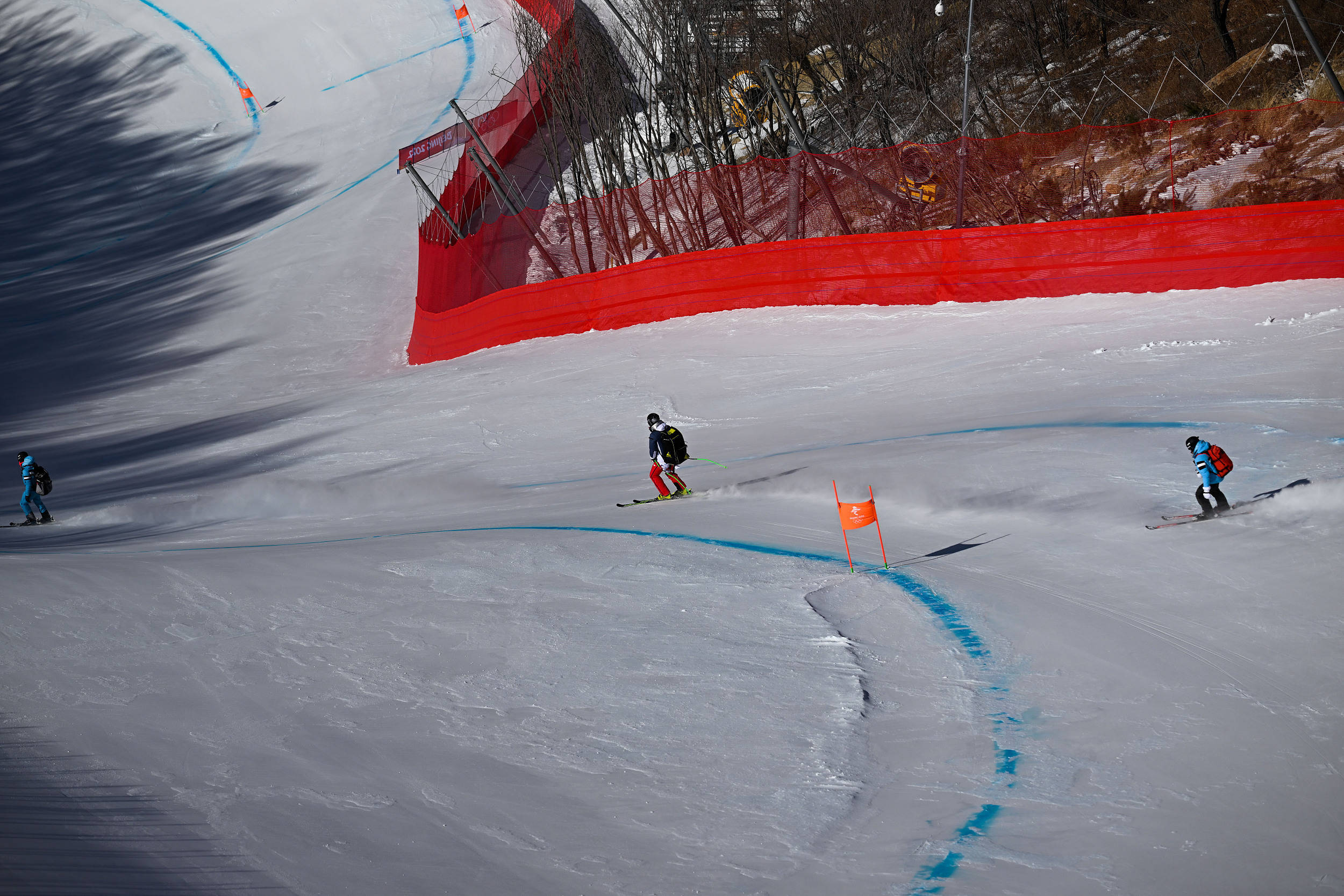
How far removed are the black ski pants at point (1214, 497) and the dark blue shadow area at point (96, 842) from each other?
6587 millimetres

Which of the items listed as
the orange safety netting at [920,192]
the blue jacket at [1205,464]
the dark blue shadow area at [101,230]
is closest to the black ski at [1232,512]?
the blue jacket at [1205,464]

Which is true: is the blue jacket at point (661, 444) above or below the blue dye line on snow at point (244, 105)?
below

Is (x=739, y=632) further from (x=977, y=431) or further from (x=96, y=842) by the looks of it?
→ (x=977, y=431)

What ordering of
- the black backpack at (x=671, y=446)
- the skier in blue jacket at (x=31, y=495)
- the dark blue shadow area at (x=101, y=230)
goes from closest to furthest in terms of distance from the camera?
the black backpack at (x=671, y=446), the skier in blue jacket at (x=31, y=495), the dark blue shadow area at (x=101, y=230)

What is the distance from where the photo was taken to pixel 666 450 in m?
10.8

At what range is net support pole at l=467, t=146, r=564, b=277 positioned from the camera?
19.6 meters

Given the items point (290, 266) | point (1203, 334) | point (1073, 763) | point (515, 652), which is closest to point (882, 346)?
point (1203, 334)

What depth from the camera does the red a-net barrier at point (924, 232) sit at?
13.9 meters

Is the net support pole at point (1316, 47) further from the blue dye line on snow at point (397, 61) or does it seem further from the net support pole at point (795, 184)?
the blue dye line on snow at point (397, 61)

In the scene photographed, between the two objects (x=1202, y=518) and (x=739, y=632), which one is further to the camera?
(x=1202, y=518)

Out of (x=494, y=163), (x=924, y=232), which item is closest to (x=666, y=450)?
(x=924, y=232)

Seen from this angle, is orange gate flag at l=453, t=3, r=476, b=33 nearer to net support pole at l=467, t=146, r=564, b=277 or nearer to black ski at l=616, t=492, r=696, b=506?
net support pole at l=467, t=146, r=564, b=277

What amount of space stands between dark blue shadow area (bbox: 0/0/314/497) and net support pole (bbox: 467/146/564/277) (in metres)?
5.52

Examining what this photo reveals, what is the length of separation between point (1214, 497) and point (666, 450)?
502cm
